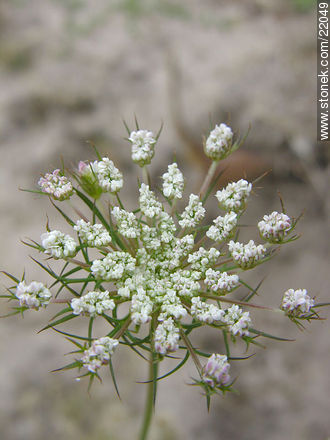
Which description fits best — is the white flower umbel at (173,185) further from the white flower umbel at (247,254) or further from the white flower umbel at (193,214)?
the white flower umbel at (247,254)

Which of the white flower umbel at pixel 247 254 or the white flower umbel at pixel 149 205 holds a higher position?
the white flower umbel at pixel 149 205

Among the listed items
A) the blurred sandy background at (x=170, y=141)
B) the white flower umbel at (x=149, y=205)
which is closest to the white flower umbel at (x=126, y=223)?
the white flower umbel at (x=149, y=205)

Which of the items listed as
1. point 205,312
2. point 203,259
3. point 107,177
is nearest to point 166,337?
point 205,312

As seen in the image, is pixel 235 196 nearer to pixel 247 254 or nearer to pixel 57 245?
pixel 247 254

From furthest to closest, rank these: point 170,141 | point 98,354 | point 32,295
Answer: point 170,141, point 32,295, point 98,354

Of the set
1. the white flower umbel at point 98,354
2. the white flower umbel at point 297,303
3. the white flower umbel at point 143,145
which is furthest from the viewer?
the white flower umbel at point 143,145

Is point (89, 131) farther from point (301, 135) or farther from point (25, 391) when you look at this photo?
point (25, 391)
